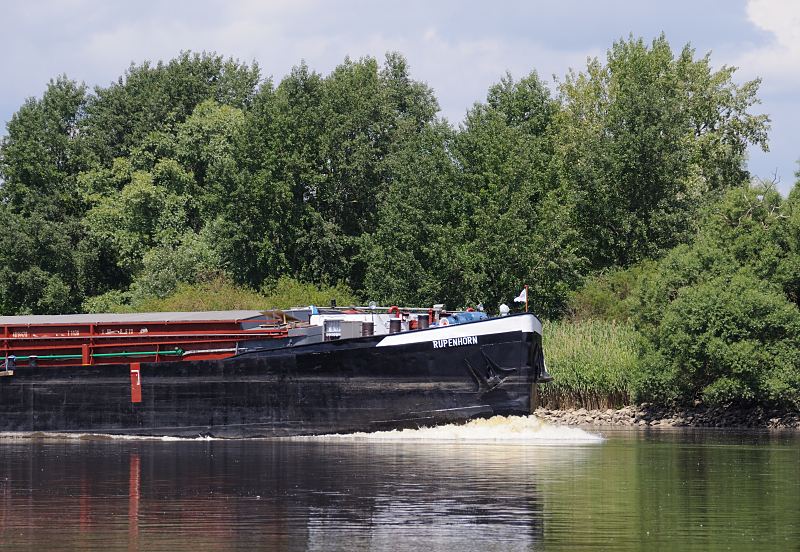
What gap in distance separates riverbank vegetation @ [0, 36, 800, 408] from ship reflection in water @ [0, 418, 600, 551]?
1384 cm

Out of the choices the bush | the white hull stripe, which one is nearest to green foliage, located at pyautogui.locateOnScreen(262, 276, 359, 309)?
the bush

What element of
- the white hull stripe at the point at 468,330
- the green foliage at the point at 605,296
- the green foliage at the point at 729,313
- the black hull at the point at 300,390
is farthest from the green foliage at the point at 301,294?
the white hull stripe at the point at 468,330

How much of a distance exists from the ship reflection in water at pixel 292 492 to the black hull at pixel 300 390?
4.00 feet

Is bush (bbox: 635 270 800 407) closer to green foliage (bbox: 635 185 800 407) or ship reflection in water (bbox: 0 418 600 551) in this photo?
green foliage (bbox: 635 185 800 407)

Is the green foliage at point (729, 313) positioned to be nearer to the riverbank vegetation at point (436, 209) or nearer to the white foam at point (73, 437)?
the riverbank vegetation at point (436, 209)

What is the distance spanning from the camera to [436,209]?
255 ft

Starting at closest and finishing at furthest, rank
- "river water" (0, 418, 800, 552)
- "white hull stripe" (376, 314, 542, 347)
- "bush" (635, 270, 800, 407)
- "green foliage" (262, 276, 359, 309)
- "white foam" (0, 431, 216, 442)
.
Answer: "river water" (0, 418, 800, 552), "white hull stripe" (376, 314, 542, 347), "white foam" (0, 431, 216, 442), "bush" (635, 270, 800, 407), "green foliage" (262, 276, 359, 309)

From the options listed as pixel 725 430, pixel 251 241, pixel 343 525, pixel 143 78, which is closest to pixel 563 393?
pixel 725 430

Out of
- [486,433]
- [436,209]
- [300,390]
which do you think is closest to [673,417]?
[486,433]

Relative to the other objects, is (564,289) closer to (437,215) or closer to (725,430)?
(437,215)

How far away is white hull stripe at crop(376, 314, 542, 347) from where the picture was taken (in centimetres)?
4653

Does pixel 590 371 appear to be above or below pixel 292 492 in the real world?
above

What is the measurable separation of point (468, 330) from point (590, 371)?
570 inches

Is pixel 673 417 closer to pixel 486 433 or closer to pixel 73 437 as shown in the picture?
pixel 486 433
